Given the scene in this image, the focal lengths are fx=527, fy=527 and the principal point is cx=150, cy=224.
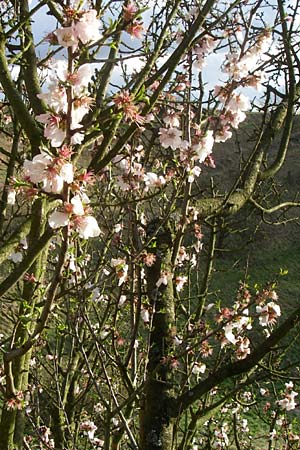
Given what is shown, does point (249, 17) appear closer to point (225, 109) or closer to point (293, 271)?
point (225, 109)

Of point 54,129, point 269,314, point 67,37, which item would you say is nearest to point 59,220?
point 54,129

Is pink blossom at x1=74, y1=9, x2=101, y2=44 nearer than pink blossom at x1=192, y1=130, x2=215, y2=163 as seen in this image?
Yes

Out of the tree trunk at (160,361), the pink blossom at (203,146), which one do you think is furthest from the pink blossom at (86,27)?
the tree trunk at (160,361)

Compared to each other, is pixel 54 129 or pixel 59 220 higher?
pixel 54 129

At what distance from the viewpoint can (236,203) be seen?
3.38 m

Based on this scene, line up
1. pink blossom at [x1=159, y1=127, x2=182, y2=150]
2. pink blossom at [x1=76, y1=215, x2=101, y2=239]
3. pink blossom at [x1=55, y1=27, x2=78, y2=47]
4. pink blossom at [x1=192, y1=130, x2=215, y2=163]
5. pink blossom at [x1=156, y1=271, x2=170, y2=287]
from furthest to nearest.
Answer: pink blossom at [x1=156, y1=271, x2=170, y2=287], pink blossom at [x1=159, y1=127, x2=182, y2=150], pink blossom at [x1=192, y1=130, x2=215, y2=163], pink blossom at [x1=76, y1=215, x2=101, y2=239], pink blossom at [x1=55, y1=27, x2=78, y2=47]

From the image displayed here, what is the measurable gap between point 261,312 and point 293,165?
84.6ft

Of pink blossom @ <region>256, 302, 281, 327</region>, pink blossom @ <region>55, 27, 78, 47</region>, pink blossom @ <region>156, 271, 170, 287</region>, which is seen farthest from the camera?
pink blossom @ <region>256, 302, 281, 327</region>

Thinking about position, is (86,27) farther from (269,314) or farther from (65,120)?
(269,314)

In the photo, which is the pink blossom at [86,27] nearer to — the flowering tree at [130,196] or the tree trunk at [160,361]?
the flowering tree at [130,196]

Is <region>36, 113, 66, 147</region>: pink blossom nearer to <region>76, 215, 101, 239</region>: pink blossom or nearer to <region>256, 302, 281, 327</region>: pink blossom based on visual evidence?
<region>76, 215, 101, 239</region>: pink blossom

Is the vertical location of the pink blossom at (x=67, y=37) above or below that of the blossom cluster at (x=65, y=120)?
above

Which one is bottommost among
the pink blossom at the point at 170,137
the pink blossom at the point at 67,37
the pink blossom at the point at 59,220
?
the pink blossom at the point at 59,220

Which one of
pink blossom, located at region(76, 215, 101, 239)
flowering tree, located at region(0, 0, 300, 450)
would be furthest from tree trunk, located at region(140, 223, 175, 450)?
pink blossom, located at region(76, 215, 101, 239)
